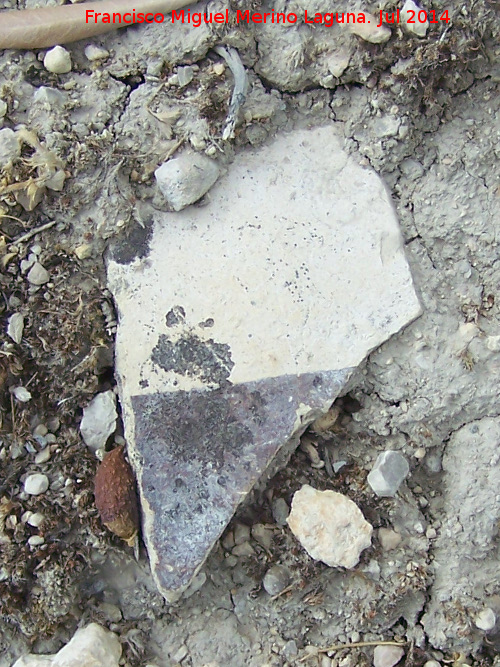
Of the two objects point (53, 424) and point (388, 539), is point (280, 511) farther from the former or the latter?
point (53, 424)

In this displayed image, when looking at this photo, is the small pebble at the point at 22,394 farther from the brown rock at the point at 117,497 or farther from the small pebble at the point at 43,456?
the brown rock at the point at 117,497

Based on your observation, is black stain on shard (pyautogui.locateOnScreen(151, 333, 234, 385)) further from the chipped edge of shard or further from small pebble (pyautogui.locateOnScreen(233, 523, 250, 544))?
small pebble (pyautogui.locateOnScreen(233, 523, 250, 544))

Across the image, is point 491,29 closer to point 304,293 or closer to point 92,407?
point 304,293

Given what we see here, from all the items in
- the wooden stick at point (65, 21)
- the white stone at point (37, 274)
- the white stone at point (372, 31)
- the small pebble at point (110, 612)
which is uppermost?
the white stone at point (372, 31)

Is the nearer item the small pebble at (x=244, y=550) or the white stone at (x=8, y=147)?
the white stone at (x=8, y=147)

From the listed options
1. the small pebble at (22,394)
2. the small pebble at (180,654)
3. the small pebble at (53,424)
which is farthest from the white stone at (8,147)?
the small pebble at (180,654)

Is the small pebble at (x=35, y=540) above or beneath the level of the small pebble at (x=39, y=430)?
beneath

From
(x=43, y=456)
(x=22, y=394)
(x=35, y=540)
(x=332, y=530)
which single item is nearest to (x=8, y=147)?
(x=22, y=394)
